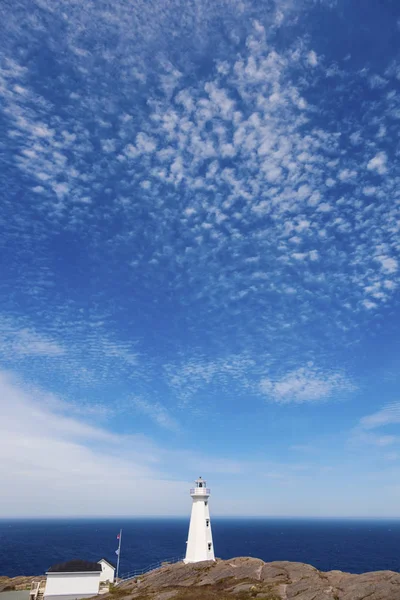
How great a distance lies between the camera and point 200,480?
198 ft

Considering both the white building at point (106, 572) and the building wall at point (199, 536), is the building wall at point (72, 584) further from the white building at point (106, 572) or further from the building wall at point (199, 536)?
the building wall at point (199, 536)

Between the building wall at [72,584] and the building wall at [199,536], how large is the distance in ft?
41.6

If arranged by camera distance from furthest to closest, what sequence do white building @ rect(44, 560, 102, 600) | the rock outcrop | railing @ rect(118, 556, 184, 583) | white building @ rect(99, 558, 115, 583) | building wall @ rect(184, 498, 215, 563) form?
railing @ rect(118, 556, 184, 583) < white building @ rect(99, 558, 115, 583) < building wall @ rect(184, 498, 215, 563) < white building @ rect(44, 560, 102, 600) < the rock outcrop

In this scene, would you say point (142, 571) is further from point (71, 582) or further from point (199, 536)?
point (199, 536)

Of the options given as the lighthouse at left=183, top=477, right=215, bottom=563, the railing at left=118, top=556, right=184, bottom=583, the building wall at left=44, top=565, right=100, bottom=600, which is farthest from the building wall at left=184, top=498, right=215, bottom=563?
the building wall at left=44, top=565, right=100, bottom=600

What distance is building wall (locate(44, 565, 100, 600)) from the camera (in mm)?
50844

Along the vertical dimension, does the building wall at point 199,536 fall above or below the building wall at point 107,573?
above

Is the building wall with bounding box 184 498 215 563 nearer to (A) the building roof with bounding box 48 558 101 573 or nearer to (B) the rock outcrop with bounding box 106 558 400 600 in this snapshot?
(B) the rock outcrop with bounding box 106 558 400 600

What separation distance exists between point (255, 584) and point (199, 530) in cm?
1809

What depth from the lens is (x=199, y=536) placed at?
55594 millimetres

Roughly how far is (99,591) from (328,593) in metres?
32.8

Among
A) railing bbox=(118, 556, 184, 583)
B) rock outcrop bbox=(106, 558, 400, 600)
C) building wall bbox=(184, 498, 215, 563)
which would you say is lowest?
railing bbox=(118, 556, 184, 583)

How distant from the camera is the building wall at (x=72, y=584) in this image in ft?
167

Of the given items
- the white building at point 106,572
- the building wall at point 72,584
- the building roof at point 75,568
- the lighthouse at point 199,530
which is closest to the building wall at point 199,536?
the lighthouse at point 199,530
